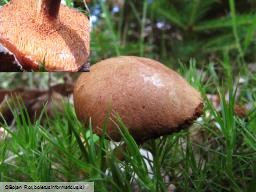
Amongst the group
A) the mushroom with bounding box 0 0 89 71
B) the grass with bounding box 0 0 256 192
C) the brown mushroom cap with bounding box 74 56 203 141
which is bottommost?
the grass with bounding box 0 0 256 192

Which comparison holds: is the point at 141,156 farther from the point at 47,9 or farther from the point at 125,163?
the point at 47,9

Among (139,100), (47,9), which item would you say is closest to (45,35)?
(47,9)

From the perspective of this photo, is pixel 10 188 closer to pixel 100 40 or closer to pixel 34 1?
pixel 34 1

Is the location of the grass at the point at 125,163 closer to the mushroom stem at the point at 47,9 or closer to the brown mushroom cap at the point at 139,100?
the brown mushroom cap at the point at 139,100

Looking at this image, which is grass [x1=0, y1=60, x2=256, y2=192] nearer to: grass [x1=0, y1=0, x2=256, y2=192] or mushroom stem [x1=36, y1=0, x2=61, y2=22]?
grass [x1=0, y1=0, x2=256, y2=192]

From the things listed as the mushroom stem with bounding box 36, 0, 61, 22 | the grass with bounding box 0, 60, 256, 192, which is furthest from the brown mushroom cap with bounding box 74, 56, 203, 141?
the mushroom stem with bounding box 36, 0, 61, 22

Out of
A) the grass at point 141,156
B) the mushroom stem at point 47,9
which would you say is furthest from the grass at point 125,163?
the mushroom stem at point 47,9
